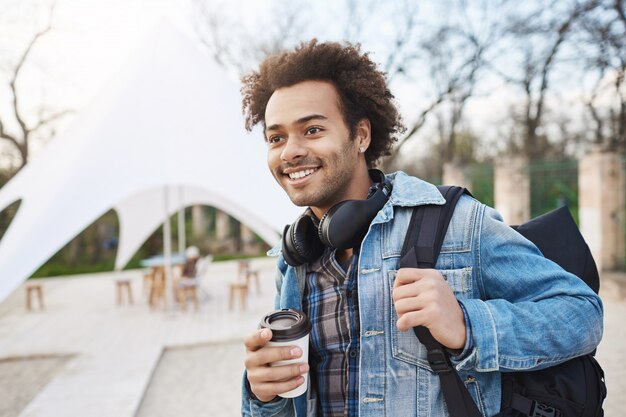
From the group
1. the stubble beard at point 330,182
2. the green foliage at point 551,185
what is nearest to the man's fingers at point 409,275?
the stubble beard at point 330,182

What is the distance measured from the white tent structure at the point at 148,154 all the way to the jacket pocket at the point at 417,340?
196 inches

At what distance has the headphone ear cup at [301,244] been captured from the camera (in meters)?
1.46

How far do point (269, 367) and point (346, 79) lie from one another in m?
0.98

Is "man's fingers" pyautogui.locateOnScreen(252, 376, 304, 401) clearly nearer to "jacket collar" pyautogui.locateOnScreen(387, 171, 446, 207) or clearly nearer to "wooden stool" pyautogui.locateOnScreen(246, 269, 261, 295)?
"jacket collar" pyautogui.locateOnScreen(387, 171, 446, 207)

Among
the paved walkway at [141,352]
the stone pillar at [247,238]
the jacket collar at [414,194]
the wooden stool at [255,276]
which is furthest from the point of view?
the stone pillar at [247,238]

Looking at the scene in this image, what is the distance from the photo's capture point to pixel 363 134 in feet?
5.31

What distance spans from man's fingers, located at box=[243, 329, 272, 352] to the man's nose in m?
0.57

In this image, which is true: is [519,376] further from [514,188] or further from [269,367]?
[514,188]

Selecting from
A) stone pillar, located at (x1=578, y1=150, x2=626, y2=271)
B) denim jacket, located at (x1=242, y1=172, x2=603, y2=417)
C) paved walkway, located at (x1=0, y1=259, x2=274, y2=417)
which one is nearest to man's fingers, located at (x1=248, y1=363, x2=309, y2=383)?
denim jacket, located at (x1=242, y1=172, x2=603, y2=417)

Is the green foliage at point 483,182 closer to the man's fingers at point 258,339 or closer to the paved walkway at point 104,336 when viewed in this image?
the paved walkway at point 104,336

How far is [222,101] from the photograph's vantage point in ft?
24.4

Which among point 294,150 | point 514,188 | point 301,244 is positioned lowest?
point 301,244

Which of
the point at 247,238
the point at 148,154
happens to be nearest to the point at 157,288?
the point at 148,154

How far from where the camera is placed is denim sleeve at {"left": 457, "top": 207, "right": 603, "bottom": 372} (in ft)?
3.49
